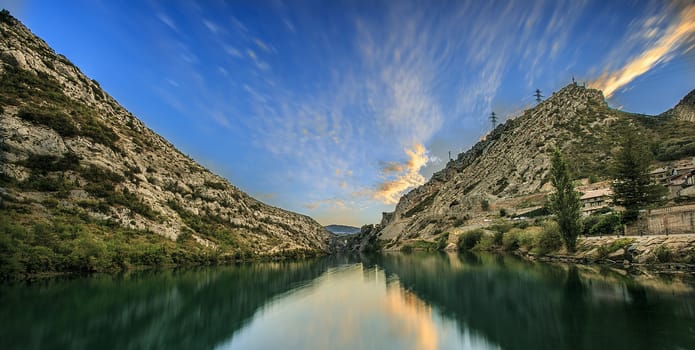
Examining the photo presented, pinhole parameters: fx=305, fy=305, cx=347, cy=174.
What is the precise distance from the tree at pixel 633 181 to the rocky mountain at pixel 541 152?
1912 inches

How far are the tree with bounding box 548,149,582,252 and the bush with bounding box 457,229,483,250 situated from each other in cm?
4282

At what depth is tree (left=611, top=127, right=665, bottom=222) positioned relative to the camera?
142 ft

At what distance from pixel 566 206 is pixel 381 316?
125 feet

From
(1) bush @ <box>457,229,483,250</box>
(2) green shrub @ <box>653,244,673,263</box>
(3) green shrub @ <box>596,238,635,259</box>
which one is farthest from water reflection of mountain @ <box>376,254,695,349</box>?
(1) bush @ <box>457,229,483,250</box>

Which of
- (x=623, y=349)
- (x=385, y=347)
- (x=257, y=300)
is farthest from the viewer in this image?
(x=257, y=300)

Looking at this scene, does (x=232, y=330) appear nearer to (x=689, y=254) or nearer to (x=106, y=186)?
(x=689, y=254)

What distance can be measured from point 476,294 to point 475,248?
6431 cm

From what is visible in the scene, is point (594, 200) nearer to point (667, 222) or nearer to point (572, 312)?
point (667, 222)

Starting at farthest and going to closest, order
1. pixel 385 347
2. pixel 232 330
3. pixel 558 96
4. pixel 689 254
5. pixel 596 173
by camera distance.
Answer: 1. pixel 558 96
2. pixel 596 173
3. pixel 689 254
4. pixel 232 330
5. pixel 385 347

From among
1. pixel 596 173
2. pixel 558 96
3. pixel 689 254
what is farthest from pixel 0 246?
pixel 558 96

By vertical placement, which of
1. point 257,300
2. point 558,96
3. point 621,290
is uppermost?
point 558,96

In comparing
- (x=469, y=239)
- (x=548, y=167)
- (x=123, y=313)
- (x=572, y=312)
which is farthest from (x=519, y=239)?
(x=123, y=313)

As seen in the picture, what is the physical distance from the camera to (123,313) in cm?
2414

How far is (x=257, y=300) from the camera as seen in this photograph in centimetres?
3225
